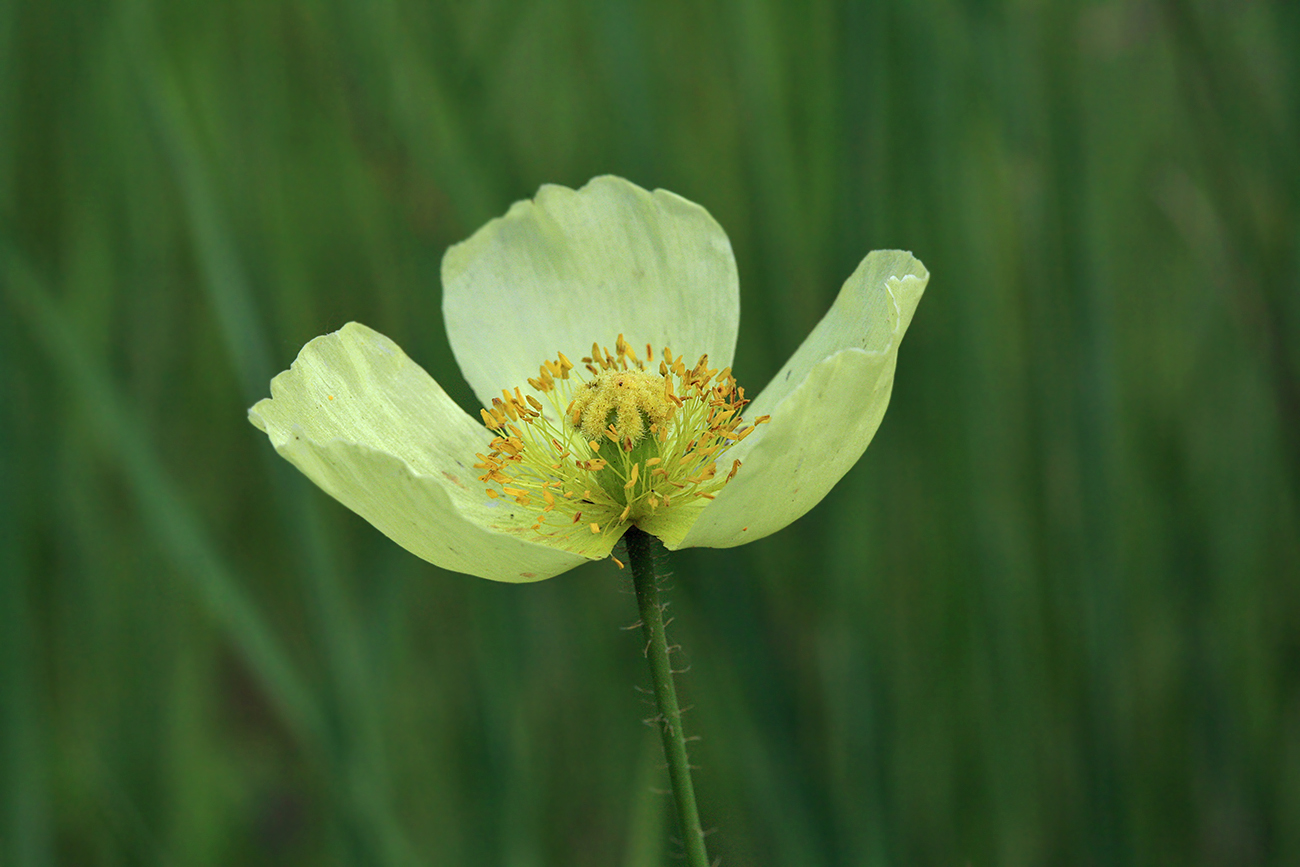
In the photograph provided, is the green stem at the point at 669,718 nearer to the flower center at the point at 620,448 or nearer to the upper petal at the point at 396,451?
the upper petal at the point at 396,451

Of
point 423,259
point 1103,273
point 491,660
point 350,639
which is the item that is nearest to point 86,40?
point 423,259

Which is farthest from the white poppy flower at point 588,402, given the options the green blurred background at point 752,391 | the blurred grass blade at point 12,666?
the blurred grass blade at point 12,666

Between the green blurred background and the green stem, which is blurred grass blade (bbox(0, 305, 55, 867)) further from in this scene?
the green stem

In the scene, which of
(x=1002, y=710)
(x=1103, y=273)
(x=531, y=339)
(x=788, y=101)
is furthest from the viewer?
(x=788, y=101)

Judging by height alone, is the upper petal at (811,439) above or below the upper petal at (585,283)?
below

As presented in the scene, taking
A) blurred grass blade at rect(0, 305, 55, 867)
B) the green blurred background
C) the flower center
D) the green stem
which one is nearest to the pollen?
the flower center

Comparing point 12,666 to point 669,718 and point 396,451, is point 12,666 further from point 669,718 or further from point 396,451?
point 669,718

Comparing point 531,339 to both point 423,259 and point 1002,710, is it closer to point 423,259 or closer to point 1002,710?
point 423,259
